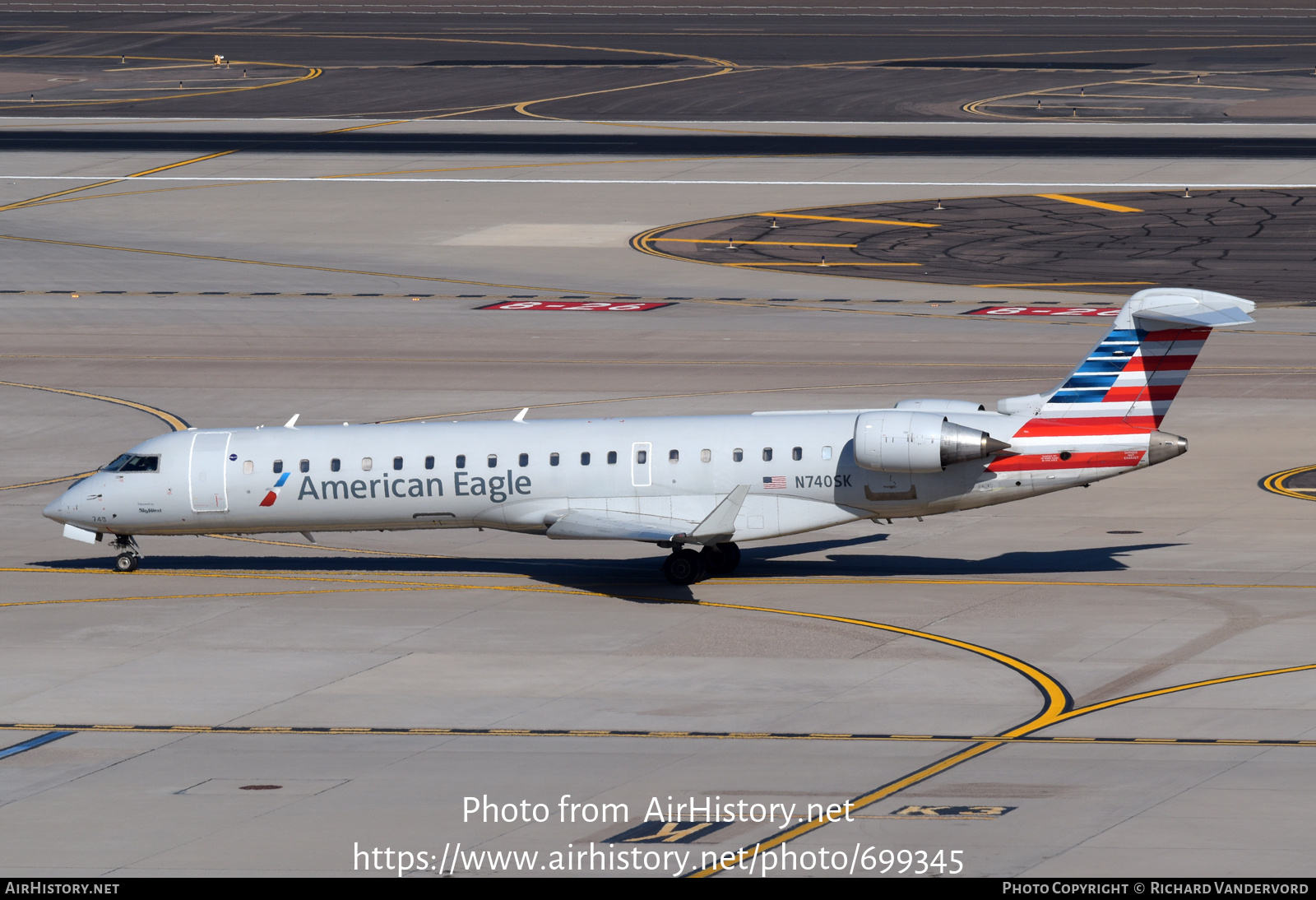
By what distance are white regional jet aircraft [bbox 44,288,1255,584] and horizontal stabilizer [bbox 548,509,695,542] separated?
0.05 meters

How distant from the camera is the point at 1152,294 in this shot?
40.0 metres

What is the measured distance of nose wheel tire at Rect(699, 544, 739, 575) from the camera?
42438 millimetres

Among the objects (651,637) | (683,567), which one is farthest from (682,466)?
(651,637)

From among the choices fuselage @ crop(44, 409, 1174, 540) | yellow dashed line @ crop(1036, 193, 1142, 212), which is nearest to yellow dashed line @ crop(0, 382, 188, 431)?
fuselage @ crop(44, 409, 1174, 540)

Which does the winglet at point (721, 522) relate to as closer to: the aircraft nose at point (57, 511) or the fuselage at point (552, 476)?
the fuselage at point (552, 476)

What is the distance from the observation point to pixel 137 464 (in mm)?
43125

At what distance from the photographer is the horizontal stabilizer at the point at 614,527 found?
40.0 m

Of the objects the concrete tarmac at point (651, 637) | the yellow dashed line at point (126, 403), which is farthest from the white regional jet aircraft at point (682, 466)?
the yellow dashed line at point (126, 403)

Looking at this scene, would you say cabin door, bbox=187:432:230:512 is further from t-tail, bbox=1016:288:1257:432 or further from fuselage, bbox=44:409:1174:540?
t-tail, bbox=1016:288:1257:432

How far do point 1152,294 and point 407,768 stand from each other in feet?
63.8

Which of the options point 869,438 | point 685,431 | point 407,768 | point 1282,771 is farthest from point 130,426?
point 1282,771

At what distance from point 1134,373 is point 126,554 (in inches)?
897

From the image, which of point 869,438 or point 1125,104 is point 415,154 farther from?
point 869,438

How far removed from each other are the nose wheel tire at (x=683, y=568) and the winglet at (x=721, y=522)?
1477 mm
